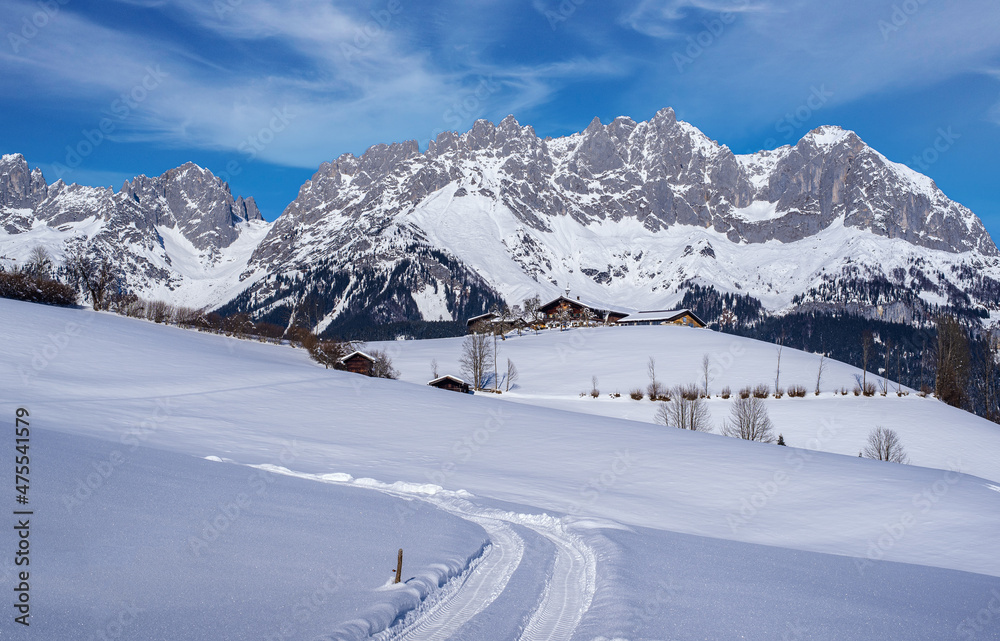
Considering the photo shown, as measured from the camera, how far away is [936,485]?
26141 mm

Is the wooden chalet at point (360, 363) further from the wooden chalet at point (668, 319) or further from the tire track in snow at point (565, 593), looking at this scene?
the wooden chalet at point (668, 319)

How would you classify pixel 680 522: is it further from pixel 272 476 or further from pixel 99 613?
pixel 99 613

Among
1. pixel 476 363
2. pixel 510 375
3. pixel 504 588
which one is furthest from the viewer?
pixel 510 375

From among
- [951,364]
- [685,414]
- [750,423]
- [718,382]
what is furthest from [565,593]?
[951,364]

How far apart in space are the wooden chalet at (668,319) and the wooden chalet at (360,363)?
72944mm

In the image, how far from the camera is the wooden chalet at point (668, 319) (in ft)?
438

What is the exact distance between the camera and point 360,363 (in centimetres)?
7900

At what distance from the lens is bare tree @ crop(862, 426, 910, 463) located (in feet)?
165

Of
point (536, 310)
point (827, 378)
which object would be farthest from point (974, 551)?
point (536, 310)

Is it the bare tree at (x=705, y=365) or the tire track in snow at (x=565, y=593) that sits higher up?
the bare tree at (x=705, y=365)

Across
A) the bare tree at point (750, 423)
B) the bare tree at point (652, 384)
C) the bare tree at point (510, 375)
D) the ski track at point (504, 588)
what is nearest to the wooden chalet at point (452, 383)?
the bare tree at point (510, 375)

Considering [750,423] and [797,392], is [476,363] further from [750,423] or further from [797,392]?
[797,392]

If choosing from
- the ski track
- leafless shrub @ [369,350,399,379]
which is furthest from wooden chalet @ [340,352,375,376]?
the ski track

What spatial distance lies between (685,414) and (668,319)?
7452 centimetres
